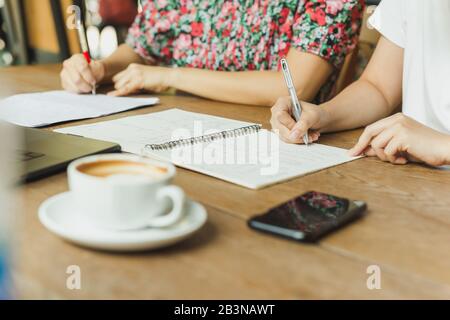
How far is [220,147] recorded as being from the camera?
0.89 meters

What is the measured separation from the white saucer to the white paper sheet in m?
0.56

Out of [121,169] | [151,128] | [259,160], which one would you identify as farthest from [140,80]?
[121,169]

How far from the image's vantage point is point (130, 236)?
499 mm

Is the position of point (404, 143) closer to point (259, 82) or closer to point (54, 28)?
point (259, 82)

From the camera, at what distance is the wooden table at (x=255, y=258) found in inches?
18.3

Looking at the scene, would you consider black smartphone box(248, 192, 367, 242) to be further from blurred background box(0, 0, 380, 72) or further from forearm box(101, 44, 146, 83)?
blurred background box(0, 0, 380, 72)

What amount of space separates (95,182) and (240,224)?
18 cm

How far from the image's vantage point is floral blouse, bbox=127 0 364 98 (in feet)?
4.31

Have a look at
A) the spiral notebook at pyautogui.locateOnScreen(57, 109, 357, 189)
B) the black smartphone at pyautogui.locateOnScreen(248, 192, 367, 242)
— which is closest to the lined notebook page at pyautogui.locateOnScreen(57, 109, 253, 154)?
the spiral notebook at pyautogui.locateOnScreen(57, 109, 357, 189)

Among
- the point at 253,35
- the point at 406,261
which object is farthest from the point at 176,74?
the point at 406,261

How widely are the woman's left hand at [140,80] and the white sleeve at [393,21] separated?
552mm

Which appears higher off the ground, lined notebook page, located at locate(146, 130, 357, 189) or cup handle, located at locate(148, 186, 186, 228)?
cup handle, located at locate(148, 186, 186, 228)
